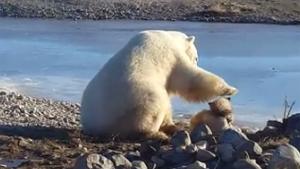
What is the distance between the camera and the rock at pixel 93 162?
810 centimetres

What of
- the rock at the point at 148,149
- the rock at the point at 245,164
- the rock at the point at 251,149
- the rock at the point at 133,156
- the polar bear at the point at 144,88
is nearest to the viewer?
the rock at the point at 245,164

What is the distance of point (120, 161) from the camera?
8484mm

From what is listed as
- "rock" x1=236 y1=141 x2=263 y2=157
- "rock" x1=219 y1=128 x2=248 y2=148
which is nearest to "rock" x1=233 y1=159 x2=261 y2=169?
"rock" x1=236 y1=141 x2=263 y2=157

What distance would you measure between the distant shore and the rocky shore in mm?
26133

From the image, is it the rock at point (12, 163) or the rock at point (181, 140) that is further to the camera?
the rock at point (181, 140)

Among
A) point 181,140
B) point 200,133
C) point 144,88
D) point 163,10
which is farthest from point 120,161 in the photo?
point 163,10

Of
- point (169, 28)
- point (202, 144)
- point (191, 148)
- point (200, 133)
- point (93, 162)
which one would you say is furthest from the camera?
point (169, 28)

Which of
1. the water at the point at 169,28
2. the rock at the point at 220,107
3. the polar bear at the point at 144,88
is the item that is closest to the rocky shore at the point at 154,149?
the polar bear at the point at 144,88

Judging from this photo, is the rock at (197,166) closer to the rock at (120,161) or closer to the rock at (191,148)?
the rock at (120,161)

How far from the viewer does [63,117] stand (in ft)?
45.4

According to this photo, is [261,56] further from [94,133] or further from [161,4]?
[161,4]

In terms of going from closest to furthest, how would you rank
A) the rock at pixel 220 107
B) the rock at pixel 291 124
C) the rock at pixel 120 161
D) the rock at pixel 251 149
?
1. the rock at pixel 120 161
2. the rock at pixel 251 149
3. the rock at pixel 291 124
4. the rock at pixel 220 107

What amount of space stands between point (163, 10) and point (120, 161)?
32197mm

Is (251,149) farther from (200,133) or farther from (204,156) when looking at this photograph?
(200,133)
